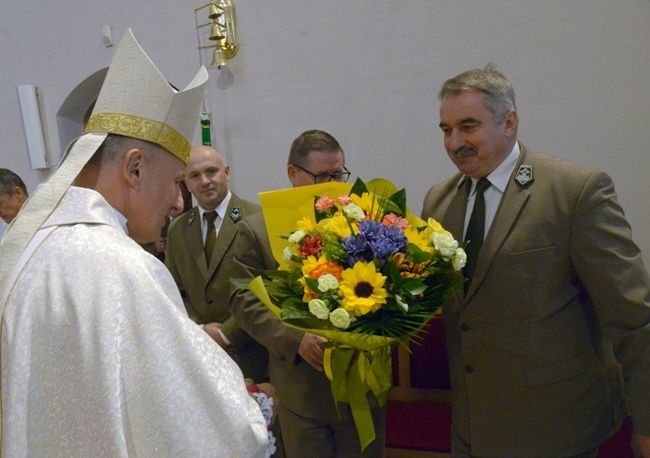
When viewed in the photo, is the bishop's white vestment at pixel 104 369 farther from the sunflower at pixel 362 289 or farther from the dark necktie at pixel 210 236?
the dark necktie at pixel 210 236

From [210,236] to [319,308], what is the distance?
177 cm

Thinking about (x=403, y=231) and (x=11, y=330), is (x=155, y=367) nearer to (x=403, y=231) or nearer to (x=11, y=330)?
(x=11, y=330)

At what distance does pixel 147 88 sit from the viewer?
67.0 inches

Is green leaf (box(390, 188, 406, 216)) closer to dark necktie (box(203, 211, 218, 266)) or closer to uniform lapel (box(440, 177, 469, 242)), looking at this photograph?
uniform lapel (box(440, 177, 469, 242))

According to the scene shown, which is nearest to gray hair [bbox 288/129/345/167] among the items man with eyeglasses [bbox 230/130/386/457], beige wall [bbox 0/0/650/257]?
man with eyeglasses [bbox 230/130/386/457]

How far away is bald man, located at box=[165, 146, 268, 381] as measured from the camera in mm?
3092

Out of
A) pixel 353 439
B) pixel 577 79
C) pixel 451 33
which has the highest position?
pixel 451 33

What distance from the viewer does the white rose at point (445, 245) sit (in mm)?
1694

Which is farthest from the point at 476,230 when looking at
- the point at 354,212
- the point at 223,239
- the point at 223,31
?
the point at 223,31

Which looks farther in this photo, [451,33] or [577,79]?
[451,33]

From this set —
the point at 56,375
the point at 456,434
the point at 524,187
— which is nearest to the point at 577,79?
the point at 524,187

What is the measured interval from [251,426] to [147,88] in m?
Result: 1.07

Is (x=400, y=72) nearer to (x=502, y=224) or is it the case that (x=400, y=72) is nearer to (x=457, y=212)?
(x=457, y=212)

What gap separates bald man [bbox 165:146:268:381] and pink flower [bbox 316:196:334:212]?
4.11 ft
